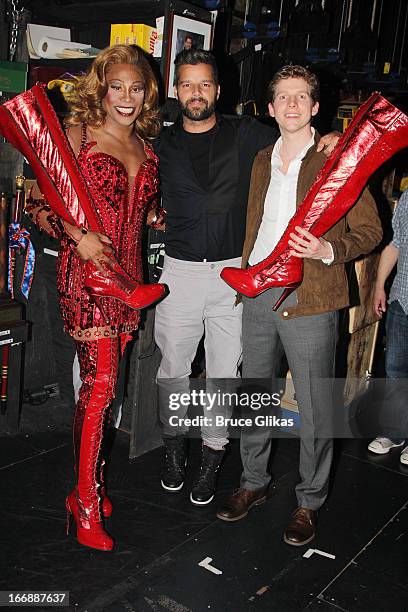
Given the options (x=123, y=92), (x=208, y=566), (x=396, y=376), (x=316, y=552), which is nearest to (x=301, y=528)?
(x=316, y=552)

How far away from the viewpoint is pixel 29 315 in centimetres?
346

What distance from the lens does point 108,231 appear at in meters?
2.22

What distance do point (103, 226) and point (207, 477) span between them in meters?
1.26

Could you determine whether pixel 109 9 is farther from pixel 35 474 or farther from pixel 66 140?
pixel 35 474

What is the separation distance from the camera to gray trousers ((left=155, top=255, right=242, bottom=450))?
8.30ft

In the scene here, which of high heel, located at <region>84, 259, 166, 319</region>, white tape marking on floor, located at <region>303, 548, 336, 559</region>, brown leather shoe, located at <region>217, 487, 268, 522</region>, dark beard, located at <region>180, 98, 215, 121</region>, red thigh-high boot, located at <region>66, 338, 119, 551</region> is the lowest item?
white tape marking on floor, located at <region>303, 548, 336, 559</region>

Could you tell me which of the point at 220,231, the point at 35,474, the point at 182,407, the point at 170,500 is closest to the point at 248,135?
the point at 220,231

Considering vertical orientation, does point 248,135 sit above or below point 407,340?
above

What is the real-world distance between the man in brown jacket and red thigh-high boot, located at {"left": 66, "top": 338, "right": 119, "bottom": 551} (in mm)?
574

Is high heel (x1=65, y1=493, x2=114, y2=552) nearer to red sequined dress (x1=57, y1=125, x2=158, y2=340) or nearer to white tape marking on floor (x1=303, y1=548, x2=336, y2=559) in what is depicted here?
red sequined dress (x1=57, y1=125, x2=158, y2=340)

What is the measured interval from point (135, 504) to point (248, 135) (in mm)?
1684

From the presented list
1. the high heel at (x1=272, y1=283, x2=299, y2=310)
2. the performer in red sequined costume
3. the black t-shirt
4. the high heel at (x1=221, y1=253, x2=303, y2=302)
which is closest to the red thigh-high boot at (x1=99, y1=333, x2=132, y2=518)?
the performer in red sequined costume

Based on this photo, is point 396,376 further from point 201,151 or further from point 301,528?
point 201,151

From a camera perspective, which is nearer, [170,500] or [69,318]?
[69,318]
